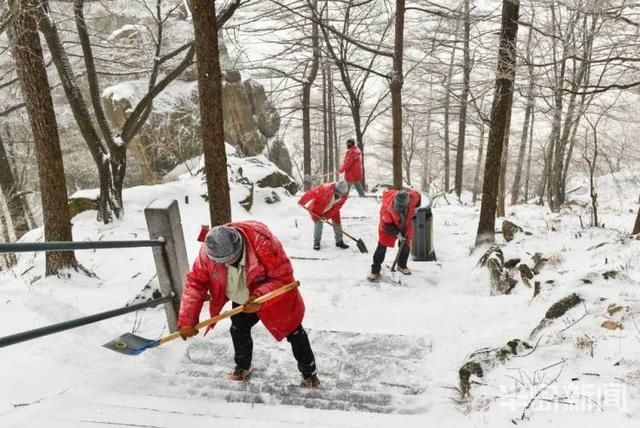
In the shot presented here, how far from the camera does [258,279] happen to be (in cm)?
312

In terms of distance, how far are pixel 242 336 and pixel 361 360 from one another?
106 cm

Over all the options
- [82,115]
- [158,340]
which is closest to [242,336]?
[158,340]

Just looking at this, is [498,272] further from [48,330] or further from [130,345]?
[48,330]

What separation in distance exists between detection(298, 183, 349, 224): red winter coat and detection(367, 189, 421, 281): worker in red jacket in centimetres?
167

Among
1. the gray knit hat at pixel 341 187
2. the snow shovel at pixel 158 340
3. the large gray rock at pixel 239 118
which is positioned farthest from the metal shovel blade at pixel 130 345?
the large gray rock at pixel 239 118

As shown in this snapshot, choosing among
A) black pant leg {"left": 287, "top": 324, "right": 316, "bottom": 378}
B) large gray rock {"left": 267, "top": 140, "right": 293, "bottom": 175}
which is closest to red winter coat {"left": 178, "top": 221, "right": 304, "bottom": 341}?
black pant leg {"left": 287, "top": 324, "right": 316, "bottom": 378}

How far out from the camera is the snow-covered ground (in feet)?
8.71

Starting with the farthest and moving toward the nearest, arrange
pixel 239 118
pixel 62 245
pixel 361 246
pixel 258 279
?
pixel 239 118, pixel 361 246, pixel 258 279, pixel 62 245

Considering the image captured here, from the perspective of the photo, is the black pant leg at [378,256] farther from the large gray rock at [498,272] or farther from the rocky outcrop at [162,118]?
→ the rocky outcrop at [162,118]

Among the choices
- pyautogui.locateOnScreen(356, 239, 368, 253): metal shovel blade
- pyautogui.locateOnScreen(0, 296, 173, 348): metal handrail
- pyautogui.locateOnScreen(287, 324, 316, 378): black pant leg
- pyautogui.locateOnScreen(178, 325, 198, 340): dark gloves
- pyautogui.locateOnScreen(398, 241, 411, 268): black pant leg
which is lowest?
pyautogui.locateOnScreen(356, 239, 368, 253): metal shovel blade

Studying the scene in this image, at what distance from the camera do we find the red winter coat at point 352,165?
12.4m

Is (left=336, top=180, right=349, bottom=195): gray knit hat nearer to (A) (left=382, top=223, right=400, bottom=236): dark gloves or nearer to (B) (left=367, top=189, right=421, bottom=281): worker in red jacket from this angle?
(B) (left=367, top=189, right=421, bottom=281): worker in red jacket

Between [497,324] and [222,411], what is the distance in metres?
2.69

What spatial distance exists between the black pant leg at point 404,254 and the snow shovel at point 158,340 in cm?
360
